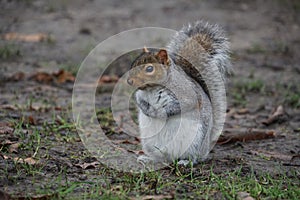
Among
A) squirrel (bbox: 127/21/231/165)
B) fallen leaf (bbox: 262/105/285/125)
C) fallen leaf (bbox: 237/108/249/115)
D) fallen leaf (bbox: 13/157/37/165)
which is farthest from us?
fallen leaf (bbox: 237/108/249/115)

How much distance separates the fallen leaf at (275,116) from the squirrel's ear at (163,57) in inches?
66.0

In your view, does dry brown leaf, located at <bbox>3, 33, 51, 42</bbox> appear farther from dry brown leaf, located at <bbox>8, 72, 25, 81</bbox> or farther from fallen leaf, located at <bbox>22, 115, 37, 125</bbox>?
fallen leaf, located at <bbox>22, 115, 37, 125</bbox>

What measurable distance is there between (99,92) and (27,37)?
2.05m

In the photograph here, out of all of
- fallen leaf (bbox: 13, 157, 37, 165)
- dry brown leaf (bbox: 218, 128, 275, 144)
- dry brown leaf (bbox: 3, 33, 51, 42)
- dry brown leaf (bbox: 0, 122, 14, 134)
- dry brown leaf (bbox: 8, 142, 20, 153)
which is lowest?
dry brown leaf (bbox: 218, 128, 275, 144)

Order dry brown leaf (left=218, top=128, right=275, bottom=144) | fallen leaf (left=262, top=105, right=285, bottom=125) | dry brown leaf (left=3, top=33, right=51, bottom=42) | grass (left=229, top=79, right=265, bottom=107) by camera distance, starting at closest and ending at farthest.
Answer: dry brown leaf (left=218, top=128, right=275, bottom=144) → fallen leaf (left=262, top=105, right=285, bottom=125) → grass (left=229, top=79, right=265, bottom=107) → dry brown leaf (left=3, top=33, right=51, bottom=42)

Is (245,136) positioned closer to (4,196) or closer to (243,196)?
(243,196)

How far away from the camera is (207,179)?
3.38 metres

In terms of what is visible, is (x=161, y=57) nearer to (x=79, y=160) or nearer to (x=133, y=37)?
(x=79, y=160)

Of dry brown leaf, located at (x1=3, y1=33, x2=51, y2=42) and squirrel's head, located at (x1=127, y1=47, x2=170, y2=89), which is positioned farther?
dry brown leaf, located at (x1=3, y1=33, x2=51, y2=42)

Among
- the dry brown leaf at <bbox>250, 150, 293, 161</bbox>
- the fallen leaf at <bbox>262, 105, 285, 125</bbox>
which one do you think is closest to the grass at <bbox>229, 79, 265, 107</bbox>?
the fallen leaf at <bbox>262, 105, 285, 125</bbox>

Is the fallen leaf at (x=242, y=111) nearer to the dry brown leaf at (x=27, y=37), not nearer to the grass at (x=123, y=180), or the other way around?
the grass at (x=123, y=180)

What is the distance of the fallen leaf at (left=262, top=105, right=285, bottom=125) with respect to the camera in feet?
16.2

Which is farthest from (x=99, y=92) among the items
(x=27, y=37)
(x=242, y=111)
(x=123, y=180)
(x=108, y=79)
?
(x=123, y=180)

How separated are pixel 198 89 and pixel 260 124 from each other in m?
1.39
